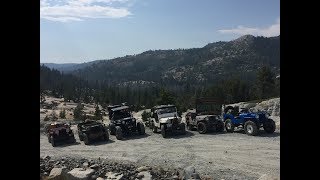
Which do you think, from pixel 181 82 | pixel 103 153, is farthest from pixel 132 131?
pixel 181 82

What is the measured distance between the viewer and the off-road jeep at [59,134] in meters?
24.9

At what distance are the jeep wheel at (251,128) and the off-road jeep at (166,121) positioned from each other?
167 inches

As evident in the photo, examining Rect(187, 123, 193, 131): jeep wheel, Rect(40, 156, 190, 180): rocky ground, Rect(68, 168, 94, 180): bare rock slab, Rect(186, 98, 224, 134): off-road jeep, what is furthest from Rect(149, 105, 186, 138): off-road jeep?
Rect(68, 168, 94, 180): bare rock slab

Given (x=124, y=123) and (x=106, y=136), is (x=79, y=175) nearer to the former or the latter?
(x=106, y=136)

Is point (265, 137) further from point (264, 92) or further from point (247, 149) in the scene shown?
point (264, 92)

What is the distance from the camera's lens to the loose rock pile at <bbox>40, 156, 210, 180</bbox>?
1416 cm

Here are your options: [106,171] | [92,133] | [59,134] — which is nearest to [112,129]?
[92,133]

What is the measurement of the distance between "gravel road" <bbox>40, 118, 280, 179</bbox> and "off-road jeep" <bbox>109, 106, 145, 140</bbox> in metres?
0.58

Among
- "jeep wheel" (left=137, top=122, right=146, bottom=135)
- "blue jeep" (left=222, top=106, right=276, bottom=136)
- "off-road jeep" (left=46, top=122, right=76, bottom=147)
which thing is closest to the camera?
"blue jeep" (left=222, top=106, right=276, bottom=136)

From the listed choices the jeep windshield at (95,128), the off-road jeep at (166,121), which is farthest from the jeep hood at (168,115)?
the jeep windshield at (95,128)

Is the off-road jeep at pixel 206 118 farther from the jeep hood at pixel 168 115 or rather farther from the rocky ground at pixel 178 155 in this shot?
the jeep hood at pixel 168 115

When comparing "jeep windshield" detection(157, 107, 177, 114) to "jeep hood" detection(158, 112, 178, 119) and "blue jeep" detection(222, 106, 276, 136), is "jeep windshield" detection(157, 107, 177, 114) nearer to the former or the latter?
"jeep hood" detection(158, 112, 178, 119)
